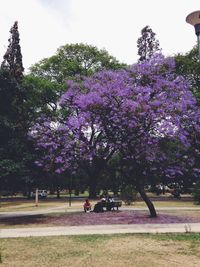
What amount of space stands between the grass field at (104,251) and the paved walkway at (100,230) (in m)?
1.43

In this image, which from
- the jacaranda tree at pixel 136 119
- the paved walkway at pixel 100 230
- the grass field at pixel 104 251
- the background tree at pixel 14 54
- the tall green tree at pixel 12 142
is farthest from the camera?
the background tree at pixel 14 54

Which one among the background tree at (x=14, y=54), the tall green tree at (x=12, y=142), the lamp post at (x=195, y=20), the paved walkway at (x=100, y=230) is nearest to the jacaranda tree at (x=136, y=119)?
the tall green tree at (x=12, y=142)

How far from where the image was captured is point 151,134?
82.2 feet

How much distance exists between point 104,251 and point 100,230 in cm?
568

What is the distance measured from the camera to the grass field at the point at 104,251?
11183 mm

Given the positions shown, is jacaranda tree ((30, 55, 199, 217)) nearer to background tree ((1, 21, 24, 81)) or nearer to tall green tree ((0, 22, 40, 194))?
tall green tree ((0, 22, 40, 194))

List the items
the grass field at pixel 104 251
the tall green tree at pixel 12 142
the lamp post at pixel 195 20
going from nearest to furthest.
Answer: the lamp post at pixel 195 20
the grass field at pixel 104 251
the tall green tree at pixel 12 142

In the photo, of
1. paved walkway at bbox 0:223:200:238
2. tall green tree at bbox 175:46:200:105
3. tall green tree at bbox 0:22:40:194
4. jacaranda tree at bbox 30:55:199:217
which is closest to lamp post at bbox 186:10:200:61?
paved walkway at bbox 0:223:200:238

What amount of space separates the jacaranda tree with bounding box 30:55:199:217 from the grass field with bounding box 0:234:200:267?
902 centimetres

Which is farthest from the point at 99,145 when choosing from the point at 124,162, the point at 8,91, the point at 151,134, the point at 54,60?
the point at 54,60

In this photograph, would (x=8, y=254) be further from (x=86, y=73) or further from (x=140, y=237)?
(x=86, y=73)

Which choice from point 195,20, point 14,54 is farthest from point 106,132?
point 14,54

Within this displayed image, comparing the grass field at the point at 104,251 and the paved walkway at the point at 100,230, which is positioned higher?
the paved walkway at the point at 100,230

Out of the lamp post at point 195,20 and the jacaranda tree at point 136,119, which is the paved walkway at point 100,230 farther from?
the lamp post at point 195,20
